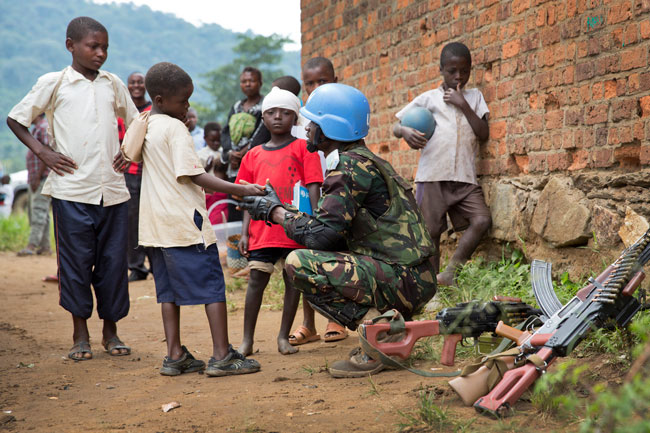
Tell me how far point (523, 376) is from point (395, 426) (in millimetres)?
488

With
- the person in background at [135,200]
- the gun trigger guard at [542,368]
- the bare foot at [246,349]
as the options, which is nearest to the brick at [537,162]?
the bare foot at [246,349]

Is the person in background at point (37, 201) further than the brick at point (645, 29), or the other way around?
the person in background at point (37, 201)

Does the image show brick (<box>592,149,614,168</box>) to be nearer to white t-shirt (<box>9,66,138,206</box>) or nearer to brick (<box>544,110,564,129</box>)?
brick (<box>544,110,564,129</box>)

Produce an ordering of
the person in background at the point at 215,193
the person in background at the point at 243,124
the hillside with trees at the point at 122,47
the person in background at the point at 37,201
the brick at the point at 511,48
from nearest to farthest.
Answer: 1. the brick at the point at 511,48
2. the person in background at the point at 243,124
3. the person in background at the point at 215,193
4. the person in background at the point at 37,201
5. the hillside with trees at the point at 122,47

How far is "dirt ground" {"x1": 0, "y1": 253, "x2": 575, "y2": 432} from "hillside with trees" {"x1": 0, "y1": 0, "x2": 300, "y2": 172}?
36.0 m

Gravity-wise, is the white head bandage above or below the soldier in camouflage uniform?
above

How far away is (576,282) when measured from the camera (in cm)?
421

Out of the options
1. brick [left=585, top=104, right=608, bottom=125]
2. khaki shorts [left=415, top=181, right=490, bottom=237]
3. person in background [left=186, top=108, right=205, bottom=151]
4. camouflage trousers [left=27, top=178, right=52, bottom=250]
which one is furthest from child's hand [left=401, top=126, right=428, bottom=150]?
camouflage trousers [left=27, top=178, right=52, bottom=250]

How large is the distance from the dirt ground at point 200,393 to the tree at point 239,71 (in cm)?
3867

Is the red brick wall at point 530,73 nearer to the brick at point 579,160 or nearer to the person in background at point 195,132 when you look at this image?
the brick at point 579,160

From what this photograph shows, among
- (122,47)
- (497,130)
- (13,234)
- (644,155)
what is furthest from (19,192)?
(122,47)

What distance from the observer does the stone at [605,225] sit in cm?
388

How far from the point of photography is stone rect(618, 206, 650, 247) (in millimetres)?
3648

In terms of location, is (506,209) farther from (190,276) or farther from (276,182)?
(190,276)
